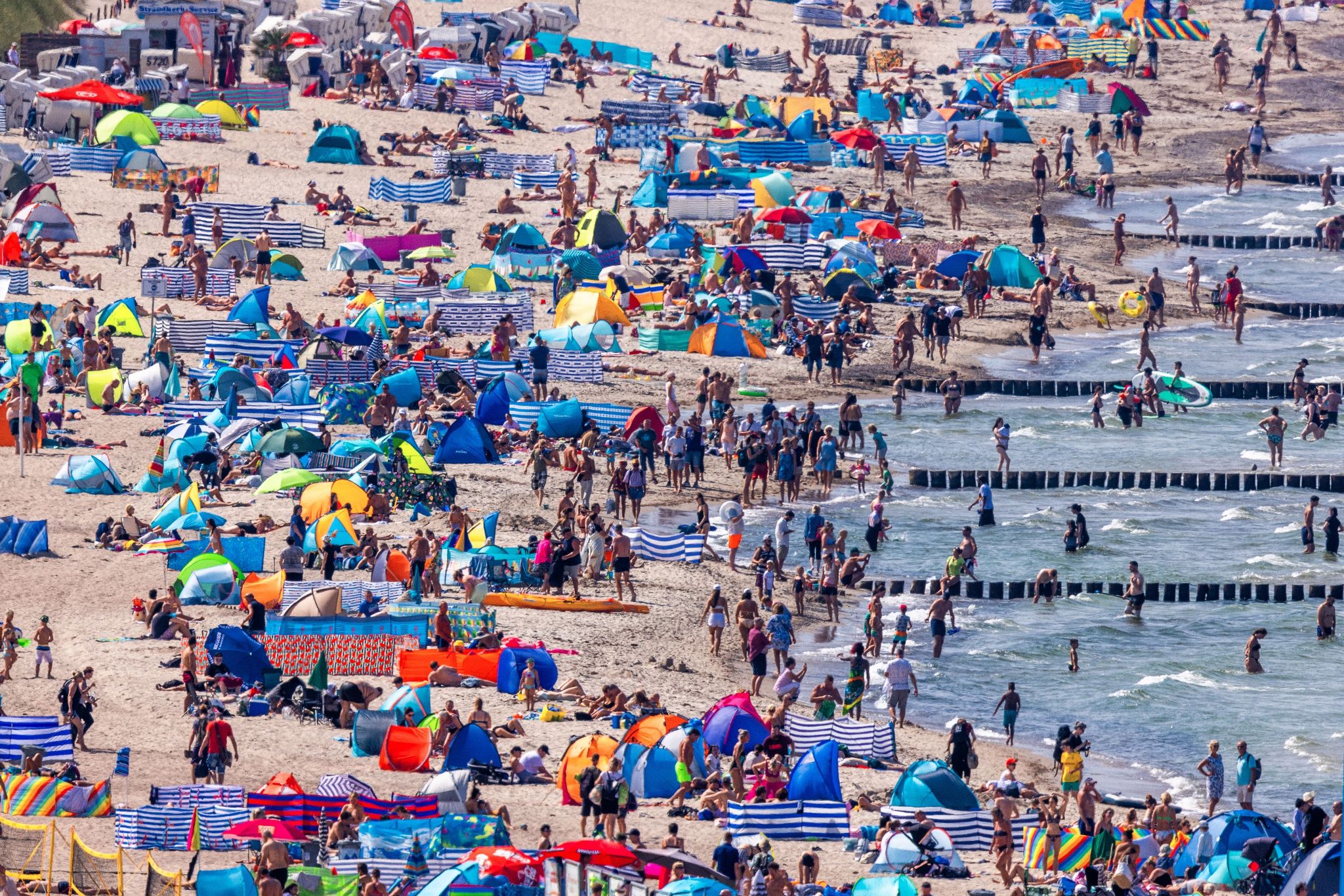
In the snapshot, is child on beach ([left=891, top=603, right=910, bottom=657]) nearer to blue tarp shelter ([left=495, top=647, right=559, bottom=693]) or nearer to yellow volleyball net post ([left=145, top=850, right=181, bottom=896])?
blue tarp shelter ([left=495, top=647, right=559, bottom=693])

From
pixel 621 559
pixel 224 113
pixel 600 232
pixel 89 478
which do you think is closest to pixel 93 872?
pixel 621 559

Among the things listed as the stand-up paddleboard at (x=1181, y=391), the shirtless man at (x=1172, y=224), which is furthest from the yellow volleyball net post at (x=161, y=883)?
the shirtless man at (x=1172, y=224)

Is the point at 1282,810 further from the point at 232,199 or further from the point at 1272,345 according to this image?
the point at 232,199

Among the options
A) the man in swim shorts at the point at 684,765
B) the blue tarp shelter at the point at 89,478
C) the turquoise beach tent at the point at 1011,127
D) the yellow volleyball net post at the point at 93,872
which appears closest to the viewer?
the yellow volleyball net post at the point at 93,872

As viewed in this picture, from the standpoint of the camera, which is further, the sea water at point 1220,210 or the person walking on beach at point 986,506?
the sea water at point 1220,210

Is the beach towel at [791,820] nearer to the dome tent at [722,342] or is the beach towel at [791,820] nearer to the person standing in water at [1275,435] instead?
the person standing in water at [1275,435]

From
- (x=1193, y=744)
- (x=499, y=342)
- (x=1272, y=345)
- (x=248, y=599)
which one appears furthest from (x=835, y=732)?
(x=1272, y=345)

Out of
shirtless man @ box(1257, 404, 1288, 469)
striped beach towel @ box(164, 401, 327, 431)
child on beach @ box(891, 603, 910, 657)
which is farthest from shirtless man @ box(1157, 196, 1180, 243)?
child on beach @ box(891, 603, 910, 657)
